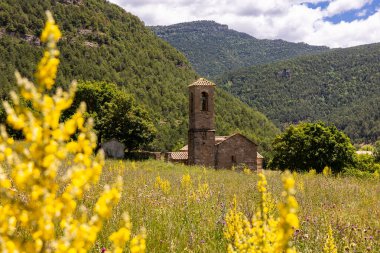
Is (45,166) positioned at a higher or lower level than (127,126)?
lower

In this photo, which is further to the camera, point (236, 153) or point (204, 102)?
point (236, 153)

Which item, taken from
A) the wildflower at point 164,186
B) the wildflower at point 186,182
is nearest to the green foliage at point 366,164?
the wildflower at point 186,182

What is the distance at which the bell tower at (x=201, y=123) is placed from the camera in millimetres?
33062

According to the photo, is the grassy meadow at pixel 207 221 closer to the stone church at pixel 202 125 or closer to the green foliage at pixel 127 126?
the stone church at pixel 202 125

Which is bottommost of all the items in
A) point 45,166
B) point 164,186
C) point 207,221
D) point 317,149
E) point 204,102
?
point 207,221

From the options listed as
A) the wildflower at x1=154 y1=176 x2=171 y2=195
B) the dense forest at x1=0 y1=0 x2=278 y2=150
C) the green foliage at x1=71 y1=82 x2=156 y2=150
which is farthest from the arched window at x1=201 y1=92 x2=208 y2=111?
the dense forest at x1=0 y1=0 x2=278 y2=150

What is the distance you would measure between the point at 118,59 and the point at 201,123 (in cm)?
7205

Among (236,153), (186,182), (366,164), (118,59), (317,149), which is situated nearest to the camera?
(186,182)

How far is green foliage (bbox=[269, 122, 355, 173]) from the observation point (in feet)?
124

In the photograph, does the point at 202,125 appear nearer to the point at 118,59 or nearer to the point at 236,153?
A: the point at 236,153

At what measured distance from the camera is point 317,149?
38.2 meters

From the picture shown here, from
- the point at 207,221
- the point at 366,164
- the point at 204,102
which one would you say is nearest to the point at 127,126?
the point at 204,102

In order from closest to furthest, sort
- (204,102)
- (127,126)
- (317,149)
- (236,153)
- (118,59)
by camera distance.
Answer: (204,102) → (236,153) → (127,126) → (317,149) → (118,59)

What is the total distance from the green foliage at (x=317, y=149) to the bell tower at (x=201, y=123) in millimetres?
10743
